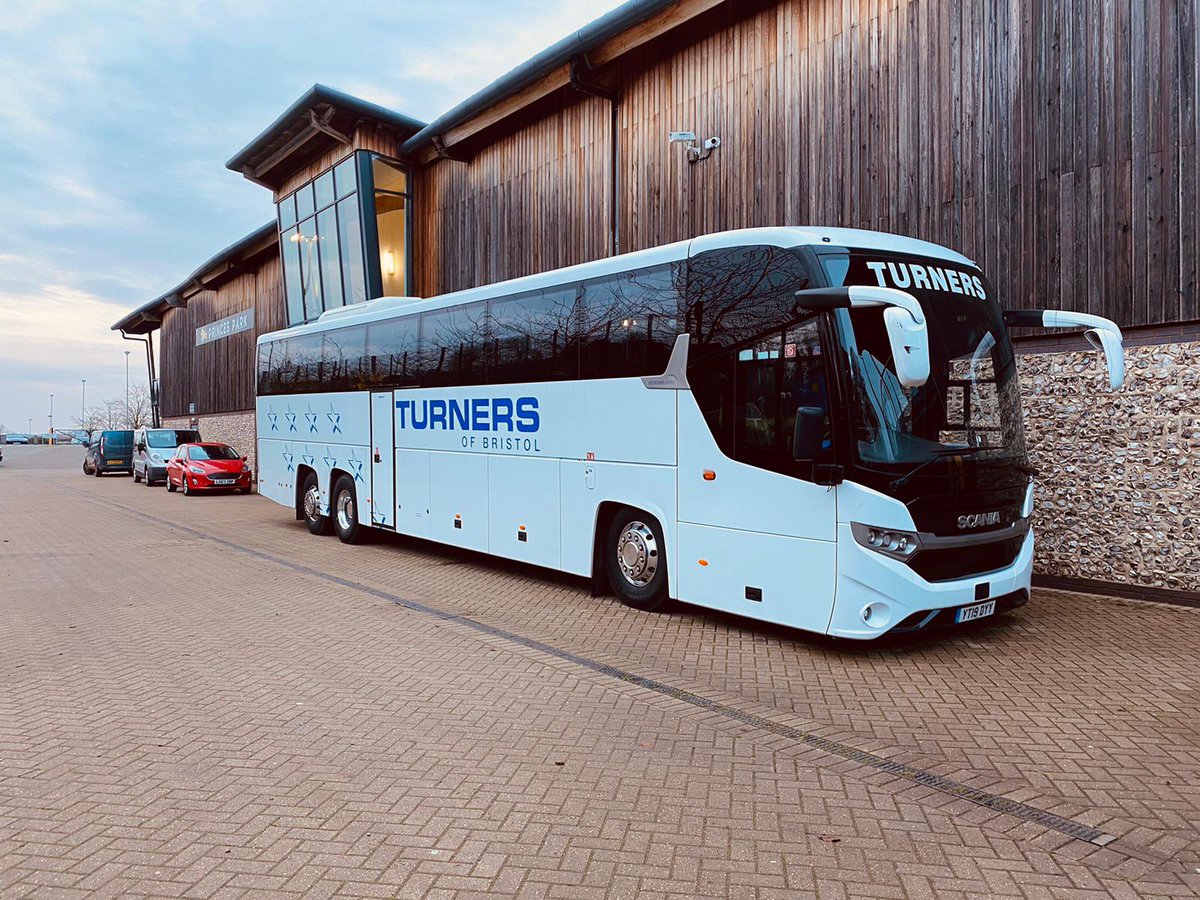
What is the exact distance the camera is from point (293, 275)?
25969 mm

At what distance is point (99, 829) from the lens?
3.62 metres

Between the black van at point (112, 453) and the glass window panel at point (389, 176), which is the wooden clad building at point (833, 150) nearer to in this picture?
the glass window panel at point (389, 176)

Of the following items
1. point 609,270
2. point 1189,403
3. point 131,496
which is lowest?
point 131,496

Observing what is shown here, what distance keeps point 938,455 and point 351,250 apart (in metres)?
18.9

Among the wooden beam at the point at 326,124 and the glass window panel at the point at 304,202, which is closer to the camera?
the wooden beam at the point at 326,124

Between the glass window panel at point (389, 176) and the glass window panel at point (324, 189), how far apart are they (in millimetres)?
1977

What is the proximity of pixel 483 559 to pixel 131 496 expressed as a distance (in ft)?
57.7

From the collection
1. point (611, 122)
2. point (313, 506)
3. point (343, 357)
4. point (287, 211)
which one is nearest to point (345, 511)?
point (313, 506)

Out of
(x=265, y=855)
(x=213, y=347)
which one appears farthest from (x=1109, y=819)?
(x=213, y=347)

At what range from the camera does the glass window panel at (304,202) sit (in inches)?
957

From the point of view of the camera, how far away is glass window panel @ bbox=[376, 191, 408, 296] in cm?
2156

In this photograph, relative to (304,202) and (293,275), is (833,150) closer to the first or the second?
(304,202)

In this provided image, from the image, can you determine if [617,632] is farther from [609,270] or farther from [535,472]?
[609,270]

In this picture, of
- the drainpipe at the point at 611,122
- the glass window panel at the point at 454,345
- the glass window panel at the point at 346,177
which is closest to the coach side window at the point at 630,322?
the glass window panel at the point at 454,345
